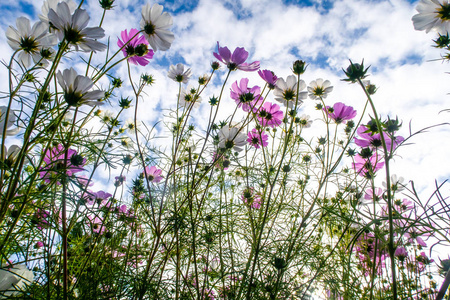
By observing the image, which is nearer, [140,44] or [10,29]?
[10,29]

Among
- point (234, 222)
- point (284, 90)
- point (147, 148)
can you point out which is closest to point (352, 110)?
point (284, 90)

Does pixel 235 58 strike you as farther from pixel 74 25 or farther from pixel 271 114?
pixel 74 25

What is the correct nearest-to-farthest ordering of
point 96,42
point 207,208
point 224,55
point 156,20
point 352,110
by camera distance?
1. point 96,42
2. point 156,20
3. point 224,55
4. point 352,110
5. point 207,208

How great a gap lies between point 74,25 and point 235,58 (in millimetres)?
515

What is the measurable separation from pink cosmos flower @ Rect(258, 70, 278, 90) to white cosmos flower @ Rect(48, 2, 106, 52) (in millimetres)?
566

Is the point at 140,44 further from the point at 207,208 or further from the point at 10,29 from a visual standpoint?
the point at 207,208

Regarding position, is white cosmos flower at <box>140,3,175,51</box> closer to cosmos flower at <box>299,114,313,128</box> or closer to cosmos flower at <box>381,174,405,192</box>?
cosmos flower at <box>381,174,405,192</box>

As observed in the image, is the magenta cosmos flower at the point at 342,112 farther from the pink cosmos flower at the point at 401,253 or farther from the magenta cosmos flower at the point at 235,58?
the pink cosmos flower at the point at 401,253

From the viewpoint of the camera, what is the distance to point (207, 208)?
1.17 metres

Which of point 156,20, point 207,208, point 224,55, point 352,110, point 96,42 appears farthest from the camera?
point 207,208

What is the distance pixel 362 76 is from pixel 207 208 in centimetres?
86

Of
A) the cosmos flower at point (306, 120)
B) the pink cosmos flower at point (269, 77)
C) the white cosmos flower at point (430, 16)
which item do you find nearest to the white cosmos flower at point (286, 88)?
the pink cosmos flower at point (269, 77)

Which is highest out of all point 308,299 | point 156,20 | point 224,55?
point 224,55

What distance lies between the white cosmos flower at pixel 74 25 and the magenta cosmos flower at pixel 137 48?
0.68ft
